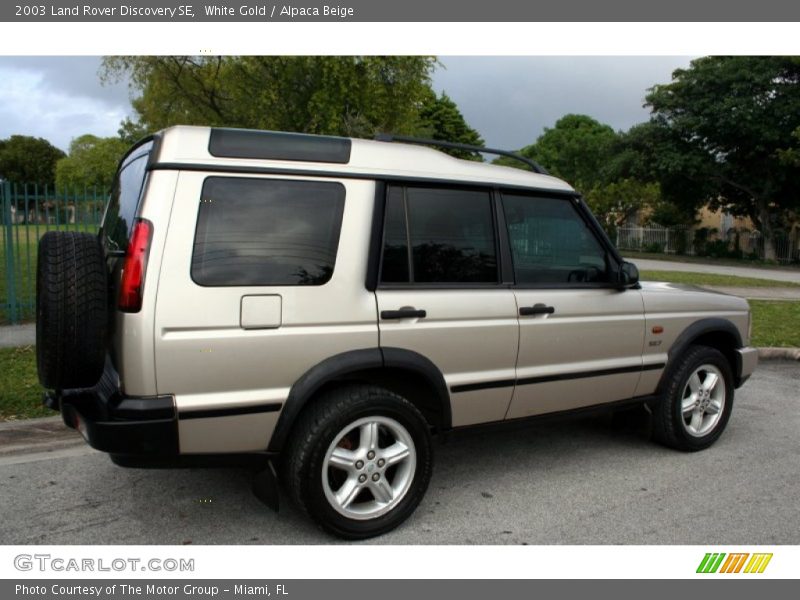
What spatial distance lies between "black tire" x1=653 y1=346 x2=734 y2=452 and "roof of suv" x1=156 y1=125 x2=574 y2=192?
183cm

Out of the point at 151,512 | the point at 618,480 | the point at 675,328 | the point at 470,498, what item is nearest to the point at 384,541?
the point at 470,498

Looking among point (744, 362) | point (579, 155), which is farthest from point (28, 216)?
point (579, 155)

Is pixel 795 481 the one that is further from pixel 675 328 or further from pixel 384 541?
pixel 384 541

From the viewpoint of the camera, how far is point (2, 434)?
4.61m

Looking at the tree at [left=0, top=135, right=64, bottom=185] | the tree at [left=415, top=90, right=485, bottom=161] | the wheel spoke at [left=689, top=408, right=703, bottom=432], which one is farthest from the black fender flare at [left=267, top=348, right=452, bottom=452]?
the tree at [left=0, top=135, right=64, bottom=185]

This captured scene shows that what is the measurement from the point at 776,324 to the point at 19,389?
32.4 ft

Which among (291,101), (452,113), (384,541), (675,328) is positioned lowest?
(384,541)

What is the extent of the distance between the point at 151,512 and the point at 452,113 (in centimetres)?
5074

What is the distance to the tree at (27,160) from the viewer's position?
234 ft

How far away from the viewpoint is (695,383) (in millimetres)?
4652

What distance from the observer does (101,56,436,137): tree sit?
50.6 ft

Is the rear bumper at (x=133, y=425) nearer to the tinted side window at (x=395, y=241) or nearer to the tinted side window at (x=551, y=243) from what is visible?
the tinted side window at (x=395, y=241)

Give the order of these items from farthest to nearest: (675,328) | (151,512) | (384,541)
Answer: (675,328), (151,512), (384,541)

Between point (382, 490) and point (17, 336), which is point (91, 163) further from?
point (382, 490)
